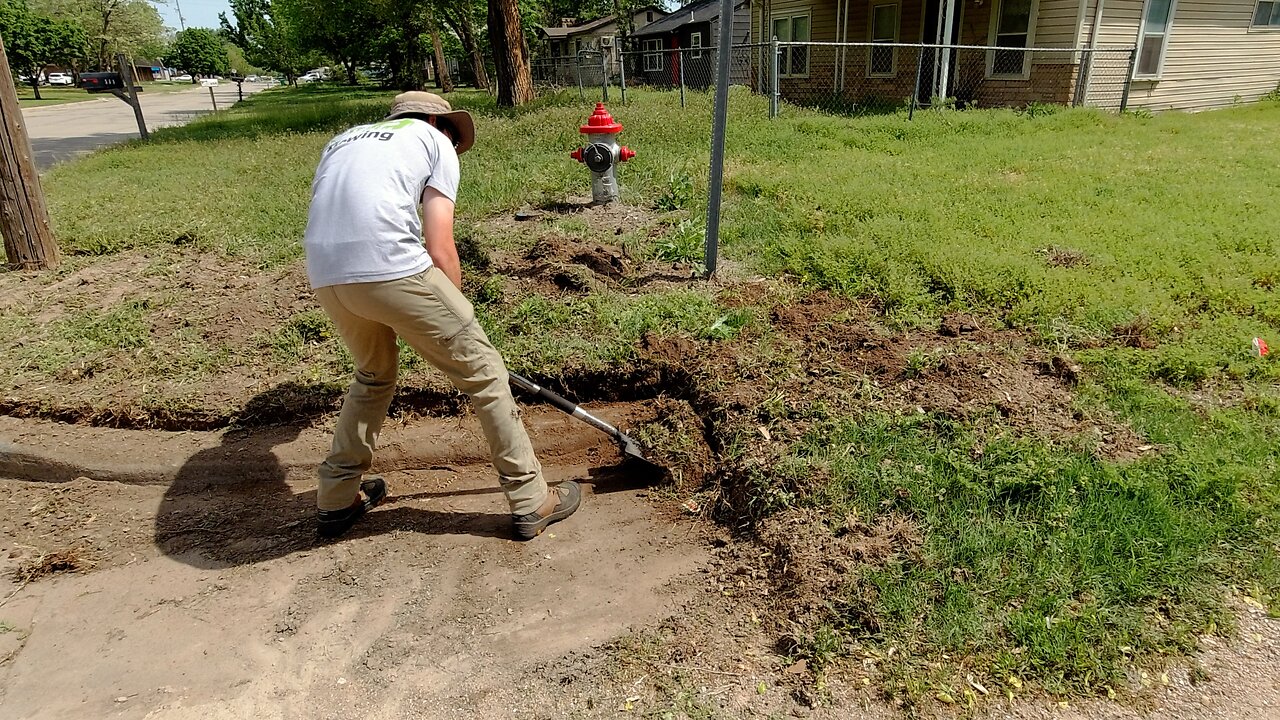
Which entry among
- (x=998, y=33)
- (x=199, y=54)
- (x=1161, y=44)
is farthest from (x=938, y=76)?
(x=199, y=54)

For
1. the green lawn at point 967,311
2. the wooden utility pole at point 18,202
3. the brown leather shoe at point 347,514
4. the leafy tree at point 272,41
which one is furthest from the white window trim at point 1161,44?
the leafy tree at point 272,41

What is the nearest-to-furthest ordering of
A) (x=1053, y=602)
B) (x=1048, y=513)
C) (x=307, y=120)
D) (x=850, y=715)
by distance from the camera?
(x=850, y=715)
(x=1053, y=602)
(x=1048, y=513)
(x=307, y=120)

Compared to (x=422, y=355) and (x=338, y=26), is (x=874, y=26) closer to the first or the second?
(x=422, y=355)

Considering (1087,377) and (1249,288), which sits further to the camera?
(1249,288)

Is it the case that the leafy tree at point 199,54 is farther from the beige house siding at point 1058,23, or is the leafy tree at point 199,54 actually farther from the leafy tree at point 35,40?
the beige house siding at point 1058,23

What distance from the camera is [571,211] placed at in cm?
702

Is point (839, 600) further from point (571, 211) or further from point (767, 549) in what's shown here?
point (571, 211)

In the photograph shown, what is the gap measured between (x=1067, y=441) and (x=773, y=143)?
22.7ft

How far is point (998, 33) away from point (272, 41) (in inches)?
2398

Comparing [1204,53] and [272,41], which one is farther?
[272,41]

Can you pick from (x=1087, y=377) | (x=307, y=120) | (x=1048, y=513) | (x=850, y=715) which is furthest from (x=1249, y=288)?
(x=307, y=120)

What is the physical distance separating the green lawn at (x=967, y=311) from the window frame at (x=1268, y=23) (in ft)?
23.9

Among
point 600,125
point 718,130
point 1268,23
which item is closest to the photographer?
point 718,130

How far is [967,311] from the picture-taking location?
15.2ft
